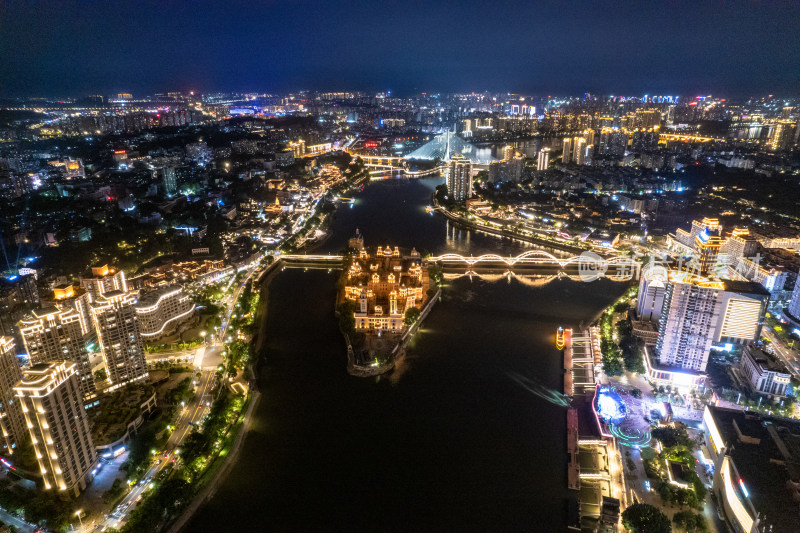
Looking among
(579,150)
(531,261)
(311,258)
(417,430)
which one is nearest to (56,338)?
(417,430)

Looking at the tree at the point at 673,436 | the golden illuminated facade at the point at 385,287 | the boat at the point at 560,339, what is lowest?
the tree at the point at 673,436

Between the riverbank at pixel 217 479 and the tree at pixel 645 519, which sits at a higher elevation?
the tree at pixel 645 519

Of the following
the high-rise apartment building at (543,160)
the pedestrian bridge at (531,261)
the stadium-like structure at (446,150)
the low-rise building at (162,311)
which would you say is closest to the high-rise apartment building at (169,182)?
the pedestrian bridge at (531,261)

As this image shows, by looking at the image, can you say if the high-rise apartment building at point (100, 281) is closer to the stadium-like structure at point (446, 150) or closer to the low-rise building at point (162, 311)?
the low-rise building at point (162, 311)

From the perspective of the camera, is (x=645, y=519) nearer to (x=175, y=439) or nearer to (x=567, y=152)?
(x=175, y=439)

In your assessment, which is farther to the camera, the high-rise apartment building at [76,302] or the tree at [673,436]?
the high-rise apartment building at [76,302]

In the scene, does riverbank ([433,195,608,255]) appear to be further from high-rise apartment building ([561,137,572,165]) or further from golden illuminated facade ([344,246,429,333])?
high-rise apartment building ([561,137,572,165])
